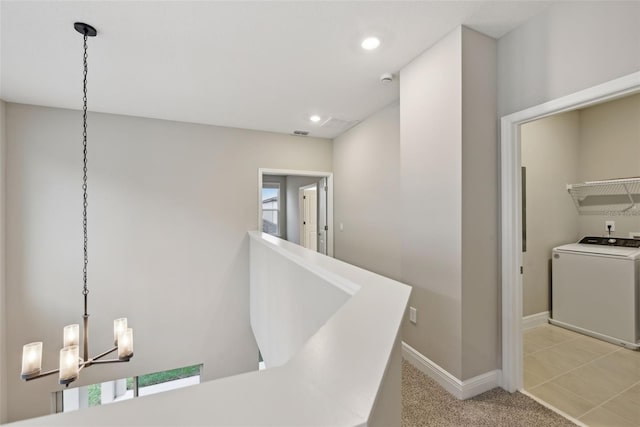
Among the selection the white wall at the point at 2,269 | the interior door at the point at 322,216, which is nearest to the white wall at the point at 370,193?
the interior door at the point at 322,216

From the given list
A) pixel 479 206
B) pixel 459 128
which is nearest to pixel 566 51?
pixel 459 128

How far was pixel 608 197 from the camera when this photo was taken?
3.20 meters

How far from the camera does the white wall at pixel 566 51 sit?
1486mm

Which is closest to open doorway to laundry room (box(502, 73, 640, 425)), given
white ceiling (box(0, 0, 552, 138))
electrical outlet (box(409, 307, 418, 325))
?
electrical outlet (box(409, 307, 418, 325))

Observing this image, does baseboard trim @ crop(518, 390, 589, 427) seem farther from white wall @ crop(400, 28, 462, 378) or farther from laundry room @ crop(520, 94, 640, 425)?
Answer: white wall @ crop(400, 28, 462, 378)

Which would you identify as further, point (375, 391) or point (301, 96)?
point (301, 96)

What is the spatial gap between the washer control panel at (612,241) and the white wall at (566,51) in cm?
236

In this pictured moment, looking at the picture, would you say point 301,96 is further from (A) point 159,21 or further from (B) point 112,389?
(B) point 112,389

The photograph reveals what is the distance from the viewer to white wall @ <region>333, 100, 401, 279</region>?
10.5 feet

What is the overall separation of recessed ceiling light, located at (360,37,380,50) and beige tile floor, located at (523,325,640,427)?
9.19 ft

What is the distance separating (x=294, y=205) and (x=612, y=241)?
531 cm

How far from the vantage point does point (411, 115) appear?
239 cm

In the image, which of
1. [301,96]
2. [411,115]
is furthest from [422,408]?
[301,96]

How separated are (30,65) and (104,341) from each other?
3.08 meters
